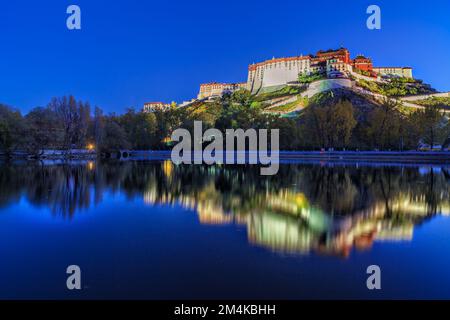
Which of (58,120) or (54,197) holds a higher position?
(58,120)

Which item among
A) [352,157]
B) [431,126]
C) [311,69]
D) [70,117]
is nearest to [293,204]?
[352,157]

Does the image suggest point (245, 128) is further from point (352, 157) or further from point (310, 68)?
point (310, 68)

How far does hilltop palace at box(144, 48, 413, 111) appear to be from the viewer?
11231 cm

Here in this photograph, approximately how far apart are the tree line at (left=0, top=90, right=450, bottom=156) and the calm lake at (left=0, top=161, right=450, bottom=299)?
3798cm

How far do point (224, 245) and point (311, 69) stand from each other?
117 meters

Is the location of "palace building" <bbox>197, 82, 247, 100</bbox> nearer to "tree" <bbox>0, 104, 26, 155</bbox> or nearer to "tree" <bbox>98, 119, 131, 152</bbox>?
"tree" <bbox>98, 119, 131, 152</bbox>

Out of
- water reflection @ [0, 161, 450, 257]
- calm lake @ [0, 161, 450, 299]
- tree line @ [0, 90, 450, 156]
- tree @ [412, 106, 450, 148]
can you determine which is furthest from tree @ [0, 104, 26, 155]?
tree @ [412, 106, 450, 148]

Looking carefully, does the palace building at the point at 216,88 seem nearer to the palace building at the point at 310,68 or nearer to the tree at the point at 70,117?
the palace building at the point at 310,68

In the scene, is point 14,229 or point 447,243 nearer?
point 447,243

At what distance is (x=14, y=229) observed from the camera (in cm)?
885

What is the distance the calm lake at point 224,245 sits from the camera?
208 inches

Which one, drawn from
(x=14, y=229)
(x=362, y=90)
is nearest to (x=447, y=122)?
(x=362, y=90)
